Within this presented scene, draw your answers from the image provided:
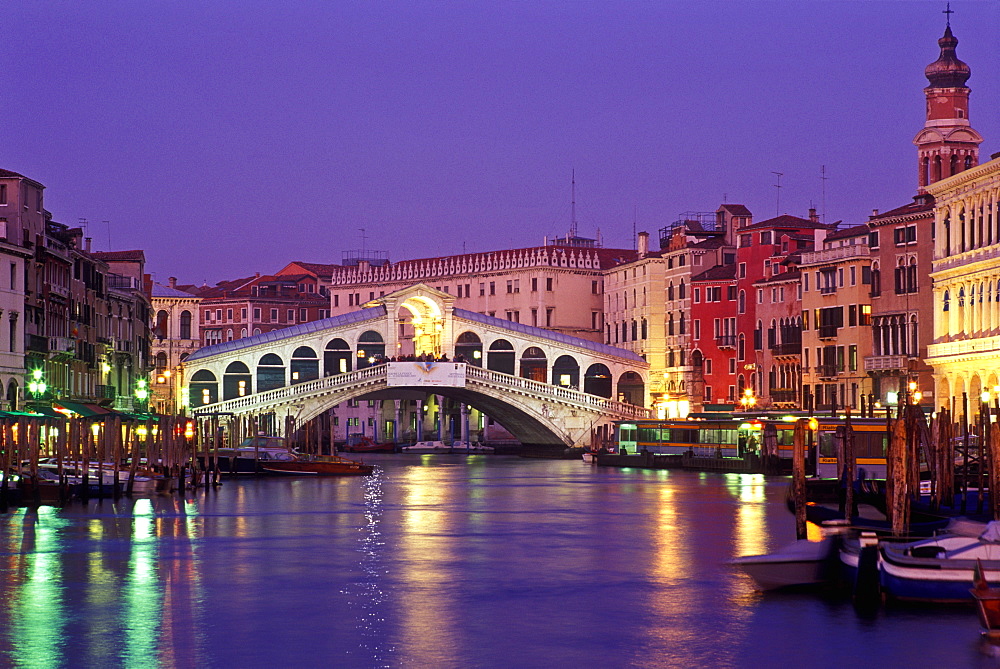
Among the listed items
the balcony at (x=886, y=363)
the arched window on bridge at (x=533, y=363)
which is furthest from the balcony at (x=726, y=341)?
the balcony at (x=886, y=363)

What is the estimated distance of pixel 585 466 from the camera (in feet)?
205

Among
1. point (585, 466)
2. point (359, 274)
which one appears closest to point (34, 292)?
point (585, 466)

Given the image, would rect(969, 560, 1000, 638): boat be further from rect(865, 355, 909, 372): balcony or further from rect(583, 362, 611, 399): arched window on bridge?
rect(583, 362, 611, 399): arched window on bridge

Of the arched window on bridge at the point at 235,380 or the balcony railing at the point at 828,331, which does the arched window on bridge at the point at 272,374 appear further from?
the balcony railing at the point at 828,331

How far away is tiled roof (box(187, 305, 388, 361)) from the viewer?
68438 millimetres

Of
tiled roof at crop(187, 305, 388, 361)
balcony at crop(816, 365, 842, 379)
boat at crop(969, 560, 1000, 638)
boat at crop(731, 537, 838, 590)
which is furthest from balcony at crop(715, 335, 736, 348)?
boat at crop(969, 560, 1000, 638)

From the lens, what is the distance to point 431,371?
66.1 meters

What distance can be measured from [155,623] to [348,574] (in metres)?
4.90

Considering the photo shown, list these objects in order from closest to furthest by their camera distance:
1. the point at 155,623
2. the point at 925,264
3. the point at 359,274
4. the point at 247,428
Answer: the point at 155,623 → the point at 925,264 → the point at 247,428 → the point at 359,274

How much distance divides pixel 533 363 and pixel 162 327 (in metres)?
29.3

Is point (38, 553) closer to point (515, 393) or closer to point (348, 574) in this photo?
point (348, 574)

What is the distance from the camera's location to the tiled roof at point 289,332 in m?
68.4

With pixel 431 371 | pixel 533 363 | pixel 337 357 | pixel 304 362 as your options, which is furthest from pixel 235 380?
pixel 533 363

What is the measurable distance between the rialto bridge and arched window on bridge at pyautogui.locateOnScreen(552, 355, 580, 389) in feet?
0.13
